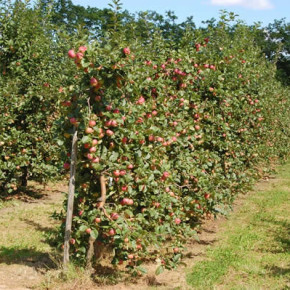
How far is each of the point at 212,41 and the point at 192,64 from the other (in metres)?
1.28

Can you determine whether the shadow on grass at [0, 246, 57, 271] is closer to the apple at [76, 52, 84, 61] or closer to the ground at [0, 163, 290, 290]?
the ground at [0, 163, 290, 290]

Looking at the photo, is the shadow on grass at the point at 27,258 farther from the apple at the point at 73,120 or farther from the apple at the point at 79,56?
the apple at the point at 79,56

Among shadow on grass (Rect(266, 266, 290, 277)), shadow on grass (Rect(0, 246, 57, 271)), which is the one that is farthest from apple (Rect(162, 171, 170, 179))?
shadow on grass (Rect(266, 266, 290, 277))

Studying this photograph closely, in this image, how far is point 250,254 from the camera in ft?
16.7

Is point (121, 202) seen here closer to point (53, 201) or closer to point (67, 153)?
point (67, 153)

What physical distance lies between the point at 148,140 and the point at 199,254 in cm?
→ 190

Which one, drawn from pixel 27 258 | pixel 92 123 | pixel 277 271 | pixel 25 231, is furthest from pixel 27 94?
pixel 277 271

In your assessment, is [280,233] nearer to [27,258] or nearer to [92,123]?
[27,258]

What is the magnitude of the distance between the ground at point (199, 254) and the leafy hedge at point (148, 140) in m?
0.27

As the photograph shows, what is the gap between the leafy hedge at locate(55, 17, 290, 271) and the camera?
3.63 metres

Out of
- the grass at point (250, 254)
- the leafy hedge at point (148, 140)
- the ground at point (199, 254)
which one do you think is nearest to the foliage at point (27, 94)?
the ground at point (199, 254)

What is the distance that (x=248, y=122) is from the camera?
7.16 meters

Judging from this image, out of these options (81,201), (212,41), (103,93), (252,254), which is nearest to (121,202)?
(81,201)

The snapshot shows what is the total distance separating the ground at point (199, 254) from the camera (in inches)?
155
